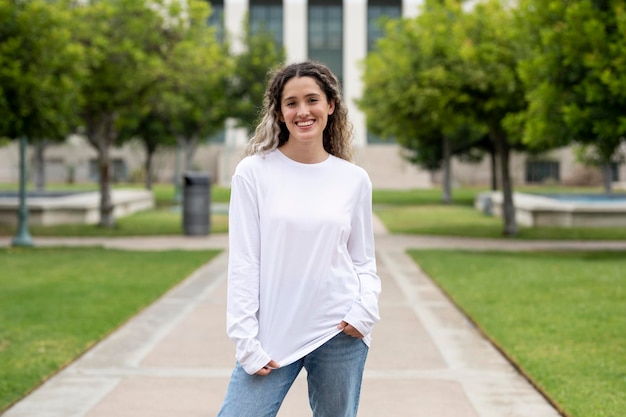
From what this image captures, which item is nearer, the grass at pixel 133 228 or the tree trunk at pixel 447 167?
the grass at pixel 133 228

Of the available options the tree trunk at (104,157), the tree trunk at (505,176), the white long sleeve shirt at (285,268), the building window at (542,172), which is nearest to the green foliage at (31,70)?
the tree trunk at (104,157)

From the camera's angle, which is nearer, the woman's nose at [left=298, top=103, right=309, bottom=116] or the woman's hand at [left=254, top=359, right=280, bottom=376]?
the woman's hand at [left=254, top=359, right=280, bottom=376]

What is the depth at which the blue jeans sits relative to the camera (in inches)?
133

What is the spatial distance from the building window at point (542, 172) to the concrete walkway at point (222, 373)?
2320 inches

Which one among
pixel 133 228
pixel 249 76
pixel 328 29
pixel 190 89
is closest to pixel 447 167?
pixel 249 76

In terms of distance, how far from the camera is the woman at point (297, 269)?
3.37 m

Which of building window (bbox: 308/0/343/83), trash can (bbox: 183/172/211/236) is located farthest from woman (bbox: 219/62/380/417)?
building window (bbox: 308/0/343/83)

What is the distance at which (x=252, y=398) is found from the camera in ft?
11.0

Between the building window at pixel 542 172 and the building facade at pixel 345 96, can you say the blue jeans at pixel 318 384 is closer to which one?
the building facade at pixel 345 96

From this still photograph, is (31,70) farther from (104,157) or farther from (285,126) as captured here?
(285,126)

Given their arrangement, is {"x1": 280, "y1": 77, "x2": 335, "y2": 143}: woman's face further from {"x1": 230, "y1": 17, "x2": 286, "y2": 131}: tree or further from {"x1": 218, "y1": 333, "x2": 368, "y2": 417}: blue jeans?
{"x1": 230, "y1": 17, "x2": 286, "y2": 131}: tree

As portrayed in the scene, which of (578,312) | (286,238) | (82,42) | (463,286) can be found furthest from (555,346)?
(82,42)

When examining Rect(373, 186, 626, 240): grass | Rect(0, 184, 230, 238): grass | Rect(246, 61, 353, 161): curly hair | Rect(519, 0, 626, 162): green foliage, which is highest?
Rect(519, 0, 626, 162): green foliage

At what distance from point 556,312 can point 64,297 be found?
5650mm
